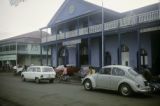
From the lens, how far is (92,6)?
2822cm

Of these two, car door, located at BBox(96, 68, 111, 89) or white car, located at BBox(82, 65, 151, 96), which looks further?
car door, located at BBox(96, 68, 111, 89)

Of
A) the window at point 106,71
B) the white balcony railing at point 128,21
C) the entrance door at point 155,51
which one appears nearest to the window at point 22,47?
the white balcony railing at point 128,21

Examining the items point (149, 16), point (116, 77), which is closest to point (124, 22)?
point (149, 16)

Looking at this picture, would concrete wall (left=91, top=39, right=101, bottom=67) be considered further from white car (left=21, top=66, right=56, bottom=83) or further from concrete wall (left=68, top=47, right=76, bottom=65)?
white car (left=21, top=66, right=56, bottom=83)

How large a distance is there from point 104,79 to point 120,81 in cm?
122

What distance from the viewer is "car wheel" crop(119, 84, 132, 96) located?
40.7 feet

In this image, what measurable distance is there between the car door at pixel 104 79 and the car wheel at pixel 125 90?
99 cm

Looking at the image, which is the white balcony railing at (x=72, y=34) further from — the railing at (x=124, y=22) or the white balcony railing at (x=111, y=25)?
the white balcony railing at (x=111, y=25)

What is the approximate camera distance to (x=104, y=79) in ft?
45.2

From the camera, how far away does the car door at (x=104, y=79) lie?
44.6 ft

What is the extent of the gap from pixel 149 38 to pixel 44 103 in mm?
15034

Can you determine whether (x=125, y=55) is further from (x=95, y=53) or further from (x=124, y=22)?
(x=95, y=53)

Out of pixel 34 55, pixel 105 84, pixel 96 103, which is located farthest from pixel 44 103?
pixel 34 55

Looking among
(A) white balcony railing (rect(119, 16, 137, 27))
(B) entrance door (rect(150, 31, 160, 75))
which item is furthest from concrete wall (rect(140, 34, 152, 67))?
(A) white balcony railing (rect(119, 16, 137, 27))
